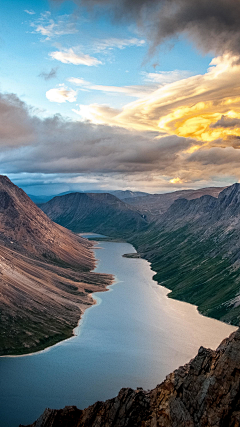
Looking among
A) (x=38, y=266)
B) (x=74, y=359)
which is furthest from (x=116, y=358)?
(x=38, y=266)

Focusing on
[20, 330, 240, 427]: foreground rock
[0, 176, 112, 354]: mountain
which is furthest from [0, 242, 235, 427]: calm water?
[20, 330, 240, 427]: foreground rock

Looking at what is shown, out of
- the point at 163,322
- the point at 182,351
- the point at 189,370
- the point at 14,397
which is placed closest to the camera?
the point at 189,370

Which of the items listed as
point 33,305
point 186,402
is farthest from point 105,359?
point 186,402

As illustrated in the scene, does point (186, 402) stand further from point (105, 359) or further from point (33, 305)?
point (33, 305)

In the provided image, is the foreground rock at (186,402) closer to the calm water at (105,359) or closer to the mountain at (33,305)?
the calm water at (105,359)

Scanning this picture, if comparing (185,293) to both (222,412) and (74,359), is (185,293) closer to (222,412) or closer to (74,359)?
(74,359)
